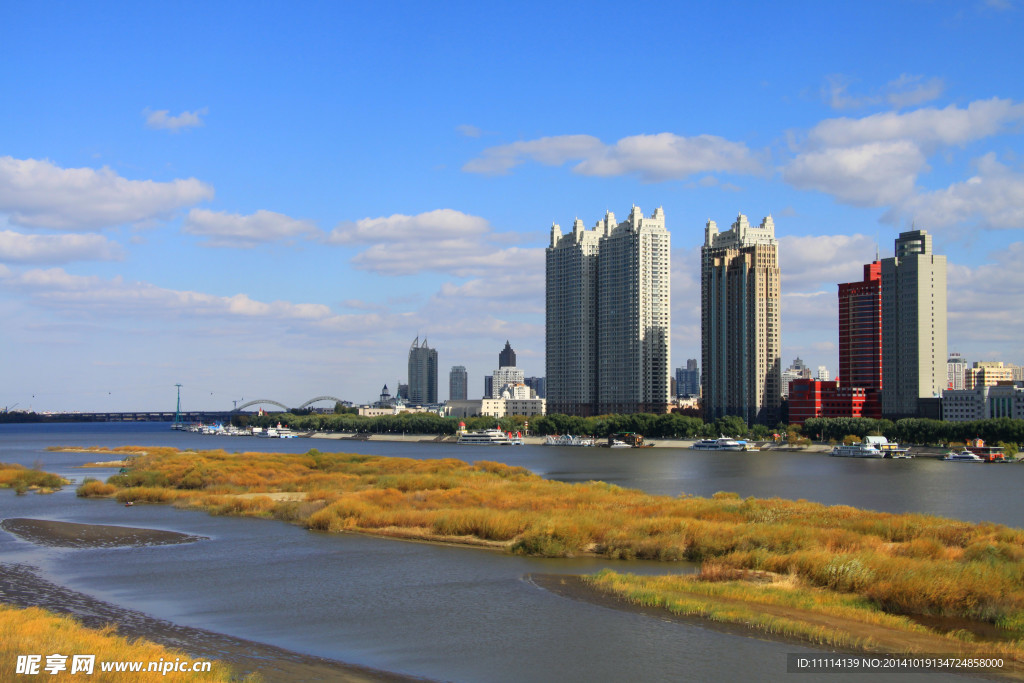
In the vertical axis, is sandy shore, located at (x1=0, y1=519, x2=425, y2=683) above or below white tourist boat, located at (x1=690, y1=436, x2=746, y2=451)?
above

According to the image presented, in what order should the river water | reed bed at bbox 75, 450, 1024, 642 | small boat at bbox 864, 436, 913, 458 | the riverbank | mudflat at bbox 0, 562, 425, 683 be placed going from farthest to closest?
small boat at bbox 864, 436, 913, 458 → reed bed at bbox 75, 450, 1024, 642 → the riverbank → the river water → mudflat at bbox 0, 562, 425, 683

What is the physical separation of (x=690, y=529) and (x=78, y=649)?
2903 centimetres

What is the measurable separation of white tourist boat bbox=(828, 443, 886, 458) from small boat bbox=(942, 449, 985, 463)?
1113cm

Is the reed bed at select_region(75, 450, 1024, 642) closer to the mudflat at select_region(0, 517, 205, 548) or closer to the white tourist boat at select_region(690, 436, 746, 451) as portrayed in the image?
the mudflat at select_region(0, 517, 205, 548)

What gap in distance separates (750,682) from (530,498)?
33.8m

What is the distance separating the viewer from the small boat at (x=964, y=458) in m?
144

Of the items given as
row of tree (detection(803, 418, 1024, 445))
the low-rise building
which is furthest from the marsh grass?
the low-rise building

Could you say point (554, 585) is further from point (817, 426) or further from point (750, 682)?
point (817, 426)

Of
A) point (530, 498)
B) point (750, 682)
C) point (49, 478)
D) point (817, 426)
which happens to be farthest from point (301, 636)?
point (817, 426)

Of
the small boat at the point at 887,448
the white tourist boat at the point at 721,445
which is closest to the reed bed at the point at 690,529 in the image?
the small boat at the point at 887,448

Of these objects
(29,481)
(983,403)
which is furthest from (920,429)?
(29,481)

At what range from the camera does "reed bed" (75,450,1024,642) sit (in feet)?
99.9

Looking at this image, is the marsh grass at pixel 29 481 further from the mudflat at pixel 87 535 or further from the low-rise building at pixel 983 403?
the low-rise building at pixel 983 403

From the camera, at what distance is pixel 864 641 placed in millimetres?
26234
